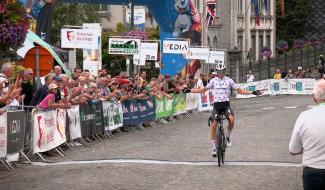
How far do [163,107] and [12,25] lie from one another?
17.0 m

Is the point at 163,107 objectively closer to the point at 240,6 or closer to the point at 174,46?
the point at 174,46

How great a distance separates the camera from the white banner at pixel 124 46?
28609 millimetres

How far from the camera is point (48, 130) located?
17281 millimetres

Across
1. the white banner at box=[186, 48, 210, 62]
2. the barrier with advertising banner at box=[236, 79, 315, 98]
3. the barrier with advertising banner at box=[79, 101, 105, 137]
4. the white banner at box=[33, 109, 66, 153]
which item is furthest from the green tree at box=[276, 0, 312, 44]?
the white banner at box=[33, 109, 66, 153]

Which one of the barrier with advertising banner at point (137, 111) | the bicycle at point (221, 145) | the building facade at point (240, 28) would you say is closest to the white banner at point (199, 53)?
the barrier with advertising banner at point (137, 111)

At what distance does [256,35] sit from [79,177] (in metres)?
64.7

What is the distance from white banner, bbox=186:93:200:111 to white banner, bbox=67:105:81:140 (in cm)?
1401

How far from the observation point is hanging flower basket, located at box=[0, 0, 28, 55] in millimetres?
12271

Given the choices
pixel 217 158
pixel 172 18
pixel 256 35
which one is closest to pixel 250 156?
pixel 217 158

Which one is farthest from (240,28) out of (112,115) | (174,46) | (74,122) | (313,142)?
(313,142)

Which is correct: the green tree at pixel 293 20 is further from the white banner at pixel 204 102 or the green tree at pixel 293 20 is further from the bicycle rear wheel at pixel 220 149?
the bicycle rear wheel at pixel 220 149

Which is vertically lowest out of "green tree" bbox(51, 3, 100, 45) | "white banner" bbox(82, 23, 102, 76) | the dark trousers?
the dark trousers

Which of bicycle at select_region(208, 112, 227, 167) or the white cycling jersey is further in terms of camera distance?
the white cycling jersey

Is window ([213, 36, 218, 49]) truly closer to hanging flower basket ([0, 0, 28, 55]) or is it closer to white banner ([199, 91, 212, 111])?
white banner ([199, 91, 212, 111])
